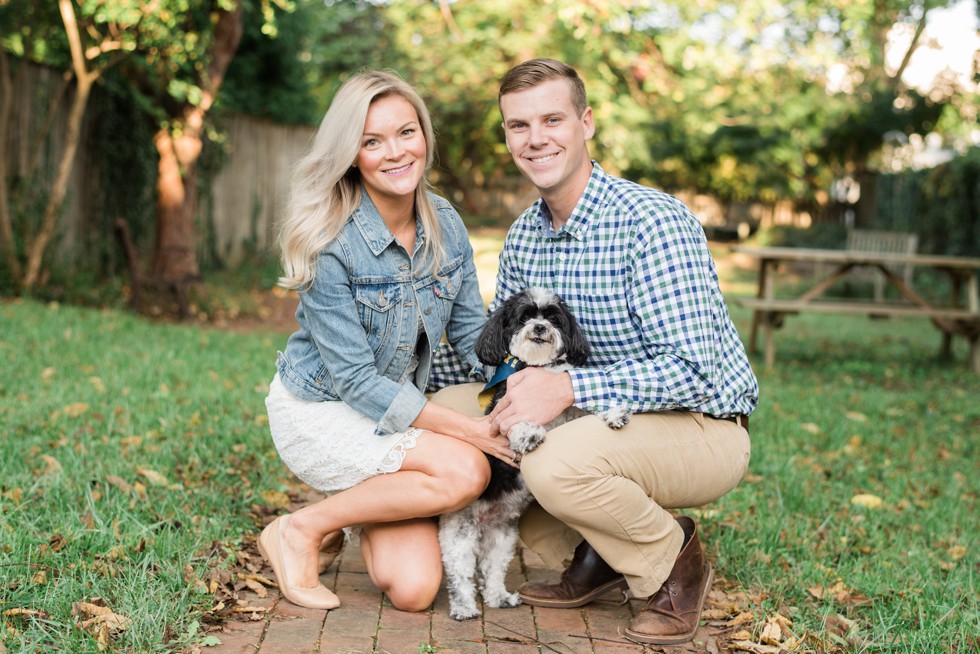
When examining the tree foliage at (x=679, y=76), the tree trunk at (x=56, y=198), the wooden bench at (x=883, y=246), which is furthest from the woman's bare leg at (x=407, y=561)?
the wooden bench at (x=883, y=246)

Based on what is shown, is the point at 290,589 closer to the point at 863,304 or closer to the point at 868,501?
the point at 868,501

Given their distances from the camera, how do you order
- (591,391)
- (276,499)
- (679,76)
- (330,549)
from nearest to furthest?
(591,391), (330,549), (276,499), (679,76)

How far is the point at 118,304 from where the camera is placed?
884cm

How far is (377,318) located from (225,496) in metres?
1.27

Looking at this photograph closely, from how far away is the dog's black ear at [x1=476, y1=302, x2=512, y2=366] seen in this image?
3.06 metres

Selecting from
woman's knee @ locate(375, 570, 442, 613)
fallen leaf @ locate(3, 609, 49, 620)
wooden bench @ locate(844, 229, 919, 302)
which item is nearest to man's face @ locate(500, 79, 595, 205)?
woman's knee @ locate(375, 570, 442, 613)

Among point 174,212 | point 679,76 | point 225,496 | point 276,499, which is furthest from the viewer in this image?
point 679,76

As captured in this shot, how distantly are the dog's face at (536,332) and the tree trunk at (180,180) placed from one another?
22.0 feet

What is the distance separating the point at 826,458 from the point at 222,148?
9234mm

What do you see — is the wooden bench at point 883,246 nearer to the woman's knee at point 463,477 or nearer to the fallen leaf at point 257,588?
the woman's knee at point 463,477

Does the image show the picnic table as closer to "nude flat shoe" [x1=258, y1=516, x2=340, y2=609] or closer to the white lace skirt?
the white lace skirt

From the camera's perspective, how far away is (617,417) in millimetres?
2785

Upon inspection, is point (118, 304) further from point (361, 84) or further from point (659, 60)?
point (659, 60)

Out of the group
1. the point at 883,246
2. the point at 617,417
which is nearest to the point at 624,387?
the point at 617,417
